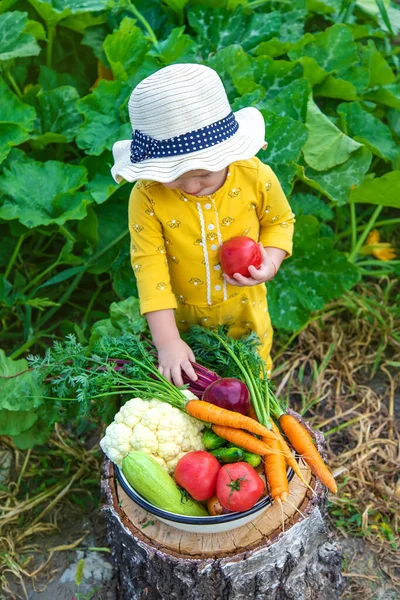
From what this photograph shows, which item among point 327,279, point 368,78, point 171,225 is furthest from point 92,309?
point 368,78

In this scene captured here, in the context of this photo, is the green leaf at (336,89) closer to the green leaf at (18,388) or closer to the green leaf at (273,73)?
the green leaf at (273,73)

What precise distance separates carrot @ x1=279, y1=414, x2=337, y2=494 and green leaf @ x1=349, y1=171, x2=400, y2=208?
0.98 metres

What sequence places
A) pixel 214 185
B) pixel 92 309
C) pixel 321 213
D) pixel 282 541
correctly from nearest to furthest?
1. pixel 282 541
2. pixel 214 185
3. pixel 321 213
4. pixel 92 309

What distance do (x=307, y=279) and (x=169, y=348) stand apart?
2.88 ft

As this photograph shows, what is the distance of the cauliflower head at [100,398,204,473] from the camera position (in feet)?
5.32

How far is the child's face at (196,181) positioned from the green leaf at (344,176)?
89cm

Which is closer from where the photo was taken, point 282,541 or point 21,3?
point 282,541

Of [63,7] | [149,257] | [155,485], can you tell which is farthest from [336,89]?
[155,485]

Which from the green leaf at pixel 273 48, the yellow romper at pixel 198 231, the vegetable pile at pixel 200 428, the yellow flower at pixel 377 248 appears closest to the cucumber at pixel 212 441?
the vegetable pile at pixel 200 428

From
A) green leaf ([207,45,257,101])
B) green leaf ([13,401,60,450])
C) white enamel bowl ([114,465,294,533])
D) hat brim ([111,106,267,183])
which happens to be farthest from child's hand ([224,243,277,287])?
green leaf ([207,45,257,101])

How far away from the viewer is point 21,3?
2.77 m

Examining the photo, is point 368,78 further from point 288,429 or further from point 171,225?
point 288,429

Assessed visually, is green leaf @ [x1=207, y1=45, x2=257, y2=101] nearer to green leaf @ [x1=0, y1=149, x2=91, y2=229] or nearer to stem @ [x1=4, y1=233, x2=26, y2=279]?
green leaf @ [x1=0, y1=149, x2=91, y2=229]

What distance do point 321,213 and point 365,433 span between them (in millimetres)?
861
